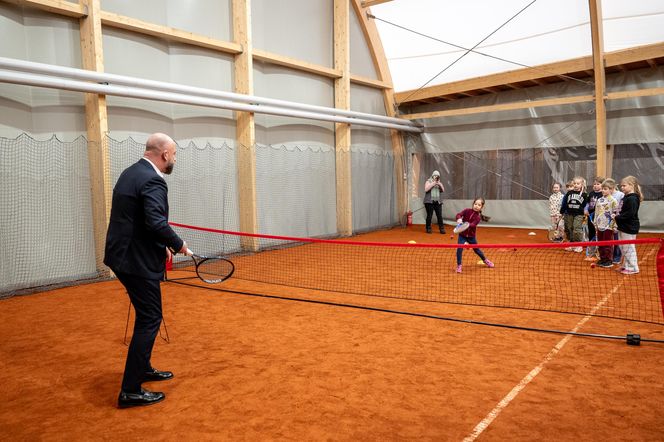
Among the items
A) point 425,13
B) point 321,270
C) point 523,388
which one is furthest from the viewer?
point 425,13

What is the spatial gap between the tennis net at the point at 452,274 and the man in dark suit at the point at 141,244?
284 centimetres

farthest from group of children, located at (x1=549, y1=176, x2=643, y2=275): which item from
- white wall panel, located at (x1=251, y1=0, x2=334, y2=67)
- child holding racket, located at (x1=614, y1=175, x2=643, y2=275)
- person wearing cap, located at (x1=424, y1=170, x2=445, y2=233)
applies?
white wall panel, located at (x1=251, y1=0, x2=334, y2=67)

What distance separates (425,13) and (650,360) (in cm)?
1276

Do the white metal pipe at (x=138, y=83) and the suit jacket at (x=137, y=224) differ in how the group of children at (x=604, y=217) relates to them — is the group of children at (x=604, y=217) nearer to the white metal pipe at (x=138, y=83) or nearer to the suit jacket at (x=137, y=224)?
the white metal pipe at (x=138, y=83)

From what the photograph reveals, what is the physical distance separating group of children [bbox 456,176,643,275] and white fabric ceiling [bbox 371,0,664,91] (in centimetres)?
500

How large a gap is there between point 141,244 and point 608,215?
27.8 feet

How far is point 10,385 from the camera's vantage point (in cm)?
454

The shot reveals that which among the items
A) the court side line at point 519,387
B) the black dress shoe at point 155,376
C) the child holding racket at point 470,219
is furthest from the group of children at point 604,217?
the black dress shoe at point 155,376

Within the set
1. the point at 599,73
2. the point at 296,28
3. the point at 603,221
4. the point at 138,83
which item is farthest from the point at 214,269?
the point at 599,73

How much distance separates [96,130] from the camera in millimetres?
9172

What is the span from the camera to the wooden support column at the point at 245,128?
11.9 m

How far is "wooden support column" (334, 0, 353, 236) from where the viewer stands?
14977mm

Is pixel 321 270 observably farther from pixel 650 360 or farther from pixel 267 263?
pixel 650 360

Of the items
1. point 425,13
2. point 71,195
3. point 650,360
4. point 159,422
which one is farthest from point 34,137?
point 425,13
